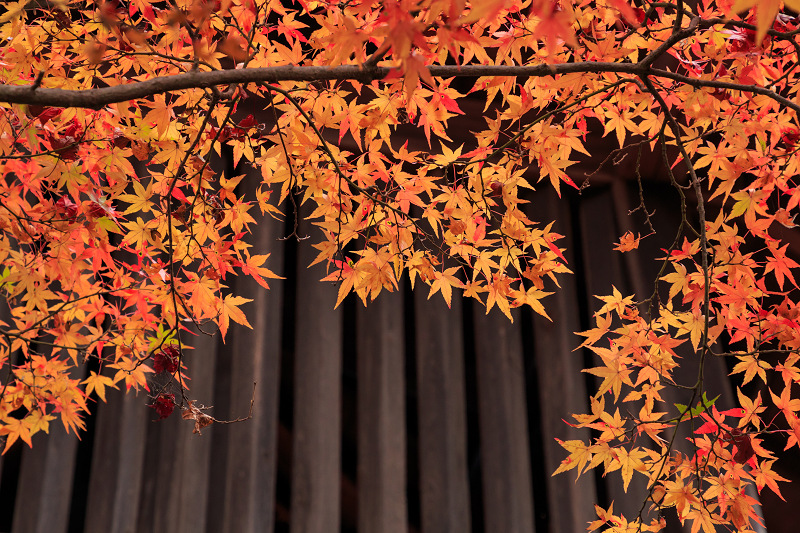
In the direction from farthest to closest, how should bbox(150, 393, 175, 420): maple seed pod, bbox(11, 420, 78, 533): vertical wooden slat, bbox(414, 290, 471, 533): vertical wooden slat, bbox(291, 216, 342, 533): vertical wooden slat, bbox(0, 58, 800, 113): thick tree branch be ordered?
bbox(414, 290, 471, 533): vertical wooden slat → bbox(291, 216, 342, 533): vertical wooden slat → bbox(11, 420, 78, 533): vertical wooden slat → bbox(150, 393, 175, 420): maple seed pod → bbox(0, 58, 800, 113): thick tree branch

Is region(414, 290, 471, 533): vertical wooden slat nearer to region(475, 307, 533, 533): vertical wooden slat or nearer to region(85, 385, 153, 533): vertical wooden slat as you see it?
region(475, 307, 533, 533): vertical wooden slat

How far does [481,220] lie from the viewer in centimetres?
219

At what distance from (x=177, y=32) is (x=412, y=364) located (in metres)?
4.21

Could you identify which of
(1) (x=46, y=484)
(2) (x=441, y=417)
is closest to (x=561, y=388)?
(2) (x=441, y=417)

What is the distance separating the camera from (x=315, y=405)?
3.29 m

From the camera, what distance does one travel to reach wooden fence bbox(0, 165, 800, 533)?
9.77ft

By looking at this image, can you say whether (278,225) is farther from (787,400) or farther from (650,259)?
(787,400)

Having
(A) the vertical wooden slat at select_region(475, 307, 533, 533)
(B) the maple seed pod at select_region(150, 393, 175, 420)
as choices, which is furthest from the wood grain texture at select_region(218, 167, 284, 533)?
(A) the vertical wooden slat at select_region(475, 307, 533, 533)

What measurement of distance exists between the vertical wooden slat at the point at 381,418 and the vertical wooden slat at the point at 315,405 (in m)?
0.13

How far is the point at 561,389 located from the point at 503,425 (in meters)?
0.39

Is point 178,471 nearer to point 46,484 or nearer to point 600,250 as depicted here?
point 46,484

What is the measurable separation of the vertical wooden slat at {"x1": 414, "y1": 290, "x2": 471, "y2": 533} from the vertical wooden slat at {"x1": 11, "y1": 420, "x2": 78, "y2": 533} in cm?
159

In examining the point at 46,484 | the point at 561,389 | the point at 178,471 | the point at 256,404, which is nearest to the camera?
the point at 46,484

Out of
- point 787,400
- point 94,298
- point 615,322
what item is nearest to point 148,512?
point 94,298
